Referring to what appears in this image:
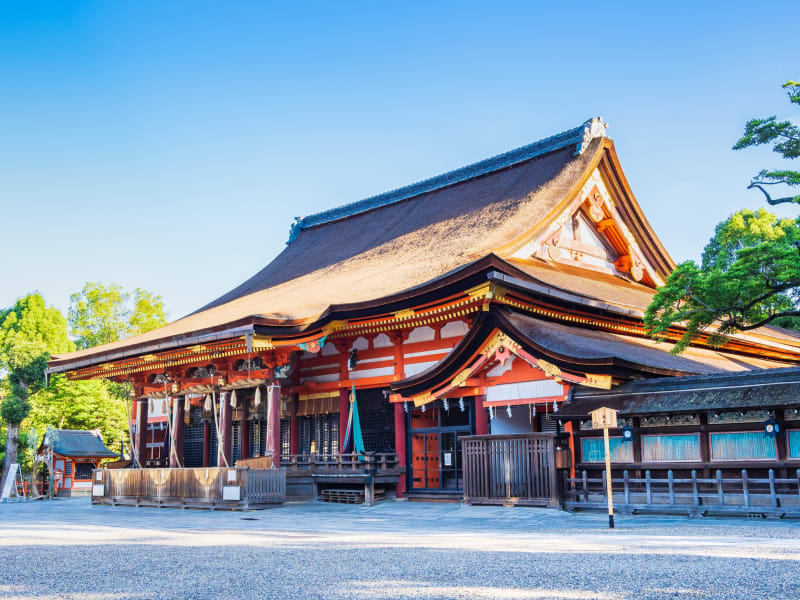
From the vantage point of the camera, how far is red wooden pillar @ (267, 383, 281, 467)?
18.2 meters

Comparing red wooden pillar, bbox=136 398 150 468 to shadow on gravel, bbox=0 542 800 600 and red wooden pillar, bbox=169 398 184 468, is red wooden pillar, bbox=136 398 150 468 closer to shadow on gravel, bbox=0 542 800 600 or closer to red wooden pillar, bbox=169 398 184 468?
red wooden pillar, bbox=169 398 184 468

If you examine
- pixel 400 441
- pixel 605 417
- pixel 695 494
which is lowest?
pixel 695 494

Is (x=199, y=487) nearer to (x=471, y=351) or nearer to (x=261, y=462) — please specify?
(x=261, y=462)

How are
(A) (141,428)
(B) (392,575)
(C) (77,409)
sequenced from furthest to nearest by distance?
(C) (77,409) → (A) (141,428) → (B) (392,575)

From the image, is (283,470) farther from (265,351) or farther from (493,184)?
(493,184)


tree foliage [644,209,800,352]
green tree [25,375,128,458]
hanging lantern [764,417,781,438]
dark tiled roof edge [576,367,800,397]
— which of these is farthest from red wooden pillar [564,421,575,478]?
green tree [25,375,128,458]

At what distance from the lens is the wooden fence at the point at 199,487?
16328 millimetres

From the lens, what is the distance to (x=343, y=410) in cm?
1986

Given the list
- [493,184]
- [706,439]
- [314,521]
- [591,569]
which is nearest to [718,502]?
[706,439]

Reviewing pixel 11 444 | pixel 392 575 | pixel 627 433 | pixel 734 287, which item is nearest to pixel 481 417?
pixel 627 433

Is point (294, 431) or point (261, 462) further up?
point (294, 431)

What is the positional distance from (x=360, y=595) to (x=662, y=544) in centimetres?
423

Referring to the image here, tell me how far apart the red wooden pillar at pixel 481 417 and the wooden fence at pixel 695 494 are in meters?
2.85

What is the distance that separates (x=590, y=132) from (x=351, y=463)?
11.6m
